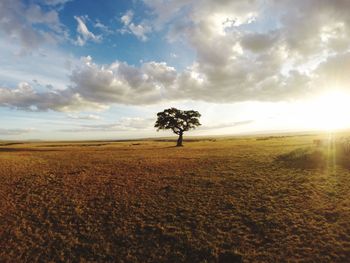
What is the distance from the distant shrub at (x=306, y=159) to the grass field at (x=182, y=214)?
205 mm

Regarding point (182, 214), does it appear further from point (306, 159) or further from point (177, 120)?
point (177, 120)

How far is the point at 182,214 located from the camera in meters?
17.1

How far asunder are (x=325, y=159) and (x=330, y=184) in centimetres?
985

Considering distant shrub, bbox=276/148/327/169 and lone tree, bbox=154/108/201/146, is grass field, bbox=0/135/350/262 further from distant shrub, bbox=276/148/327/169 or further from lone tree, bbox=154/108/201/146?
lone tree, bbox=154/108/201/146

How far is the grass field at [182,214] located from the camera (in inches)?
512

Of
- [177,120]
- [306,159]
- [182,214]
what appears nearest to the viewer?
[182,214]

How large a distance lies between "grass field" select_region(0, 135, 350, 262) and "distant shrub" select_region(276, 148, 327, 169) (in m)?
0.20

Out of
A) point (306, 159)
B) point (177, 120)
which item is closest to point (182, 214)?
point (306, 159)

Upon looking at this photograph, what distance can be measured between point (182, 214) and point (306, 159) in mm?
20077

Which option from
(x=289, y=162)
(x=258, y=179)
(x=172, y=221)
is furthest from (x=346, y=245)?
(x=289, y=162)

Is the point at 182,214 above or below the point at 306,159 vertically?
below

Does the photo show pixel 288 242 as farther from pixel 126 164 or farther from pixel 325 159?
pixel 126 164

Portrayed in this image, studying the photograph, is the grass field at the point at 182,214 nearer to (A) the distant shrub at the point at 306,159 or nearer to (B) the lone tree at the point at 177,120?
(A) the distant shrub at the point at 306,159

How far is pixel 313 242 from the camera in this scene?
12.6 metres
